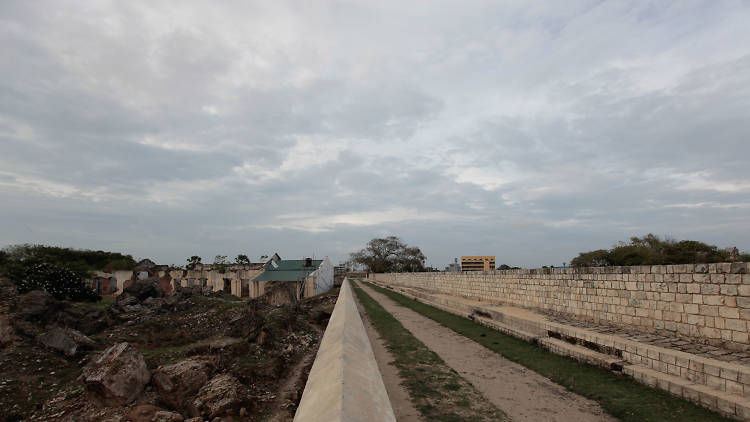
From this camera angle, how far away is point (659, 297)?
279 inches

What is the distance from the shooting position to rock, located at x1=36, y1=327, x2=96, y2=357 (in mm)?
7340

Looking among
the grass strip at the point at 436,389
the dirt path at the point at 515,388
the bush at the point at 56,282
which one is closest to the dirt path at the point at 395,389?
the grass strip at the point at 436,389

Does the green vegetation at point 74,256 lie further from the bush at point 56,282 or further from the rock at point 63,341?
the rock at point 63,341

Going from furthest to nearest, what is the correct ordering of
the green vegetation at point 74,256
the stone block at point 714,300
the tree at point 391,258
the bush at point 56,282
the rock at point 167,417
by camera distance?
the tree at point 391,258, the green vegetation at point 74,256, the bush at point 56,282, the stone block at point 714,300, the rock at point 167,417

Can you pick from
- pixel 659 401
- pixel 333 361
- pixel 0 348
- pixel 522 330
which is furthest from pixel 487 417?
pixel 0 348

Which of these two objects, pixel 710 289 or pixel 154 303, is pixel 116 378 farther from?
pixel 154 303

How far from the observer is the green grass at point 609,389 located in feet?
13.6

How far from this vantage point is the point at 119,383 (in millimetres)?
5223

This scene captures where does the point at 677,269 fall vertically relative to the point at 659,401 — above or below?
above

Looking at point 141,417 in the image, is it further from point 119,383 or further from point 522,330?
point 522,330

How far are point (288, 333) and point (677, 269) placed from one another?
942cm

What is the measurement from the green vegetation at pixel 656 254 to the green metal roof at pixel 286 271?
2294cm

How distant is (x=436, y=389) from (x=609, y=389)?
242 centimetres

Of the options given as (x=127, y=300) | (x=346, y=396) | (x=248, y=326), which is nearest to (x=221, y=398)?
(x=346, y=396)
